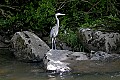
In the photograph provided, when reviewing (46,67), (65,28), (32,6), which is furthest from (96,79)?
(32,6)

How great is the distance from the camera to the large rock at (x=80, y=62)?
6.59m

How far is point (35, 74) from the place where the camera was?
21.6 ft

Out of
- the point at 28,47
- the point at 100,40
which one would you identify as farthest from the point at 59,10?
the point at 28,47

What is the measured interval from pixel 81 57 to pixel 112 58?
0.74m

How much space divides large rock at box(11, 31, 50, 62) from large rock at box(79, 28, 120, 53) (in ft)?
3.49

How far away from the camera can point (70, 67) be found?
6.66 metres

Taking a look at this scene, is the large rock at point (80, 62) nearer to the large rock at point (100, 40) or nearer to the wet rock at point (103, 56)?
the wet rock at point (103, 56)

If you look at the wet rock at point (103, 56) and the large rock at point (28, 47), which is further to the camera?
the large rock at point (28, 47)

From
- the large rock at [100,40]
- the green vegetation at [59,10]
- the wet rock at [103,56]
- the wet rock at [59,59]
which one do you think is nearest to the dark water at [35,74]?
the wet rock at [59,59]

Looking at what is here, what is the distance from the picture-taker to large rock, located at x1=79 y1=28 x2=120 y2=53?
7.94 meters

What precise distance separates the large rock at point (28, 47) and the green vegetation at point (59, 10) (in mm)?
1257

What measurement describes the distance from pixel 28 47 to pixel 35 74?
134 centimetres

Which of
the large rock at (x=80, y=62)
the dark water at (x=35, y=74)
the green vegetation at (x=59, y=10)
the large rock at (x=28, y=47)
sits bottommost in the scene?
the dark water at (x=35, y=74)

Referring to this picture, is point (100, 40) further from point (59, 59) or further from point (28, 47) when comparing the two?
point (28, 47)
